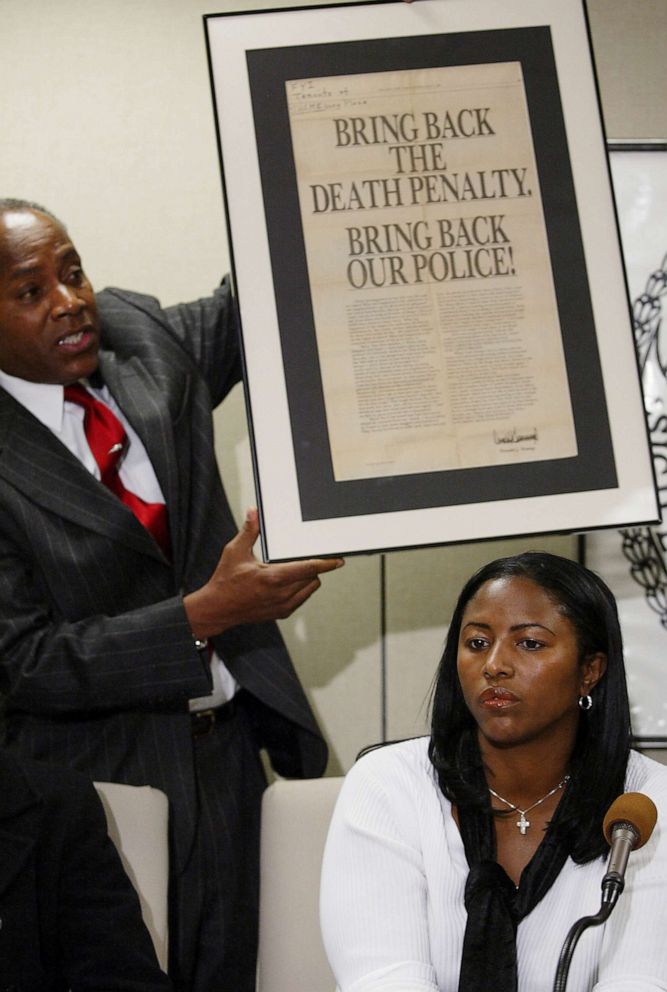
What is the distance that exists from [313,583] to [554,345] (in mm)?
559

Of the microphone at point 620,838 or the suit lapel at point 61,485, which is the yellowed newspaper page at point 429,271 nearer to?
the suit lapel at point 61,485

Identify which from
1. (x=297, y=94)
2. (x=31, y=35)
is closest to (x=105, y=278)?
(x=31, y=35)

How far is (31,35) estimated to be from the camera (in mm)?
2941

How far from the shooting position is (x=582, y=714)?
2033 mm

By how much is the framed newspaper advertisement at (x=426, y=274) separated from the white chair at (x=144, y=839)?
0.47 metres

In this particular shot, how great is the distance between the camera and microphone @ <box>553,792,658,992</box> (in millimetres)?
1381

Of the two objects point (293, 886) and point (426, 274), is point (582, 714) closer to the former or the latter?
point (293, 886)

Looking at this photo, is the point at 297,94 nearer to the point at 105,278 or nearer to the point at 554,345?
the point at 554,345

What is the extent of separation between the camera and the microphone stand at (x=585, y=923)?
53.0 inches

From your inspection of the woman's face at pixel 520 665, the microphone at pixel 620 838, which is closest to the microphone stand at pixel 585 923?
the microphone at pixel 620 838

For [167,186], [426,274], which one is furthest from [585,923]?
[167,186]

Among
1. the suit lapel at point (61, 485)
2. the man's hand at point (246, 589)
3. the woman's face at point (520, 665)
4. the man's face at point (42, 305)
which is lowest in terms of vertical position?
the woman's face at point (520, 665)

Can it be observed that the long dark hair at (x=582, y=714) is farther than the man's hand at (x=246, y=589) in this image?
No

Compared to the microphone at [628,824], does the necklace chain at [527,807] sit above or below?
below
